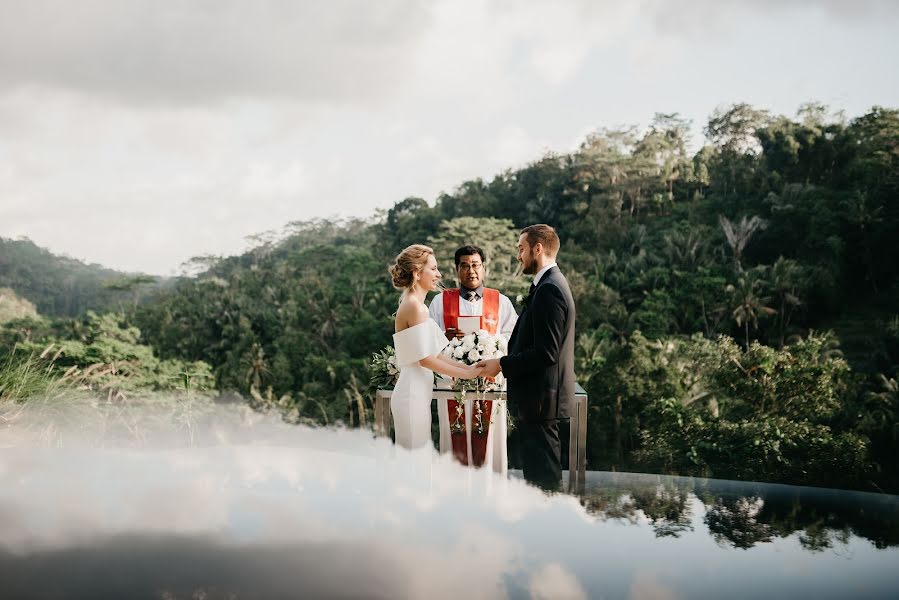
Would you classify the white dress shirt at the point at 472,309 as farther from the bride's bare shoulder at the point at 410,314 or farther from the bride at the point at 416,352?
the bride's bare shoulder at the point at 410,314

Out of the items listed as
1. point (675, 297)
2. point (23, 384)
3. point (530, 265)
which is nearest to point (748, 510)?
point (530, 265)

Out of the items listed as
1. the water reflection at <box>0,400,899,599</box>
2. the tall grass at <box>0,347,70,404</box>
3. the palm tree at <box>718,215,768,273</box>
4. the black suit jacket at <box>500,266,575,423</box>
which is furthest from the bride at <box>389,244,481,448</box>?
the palm tree at <box>718,215,768,273</box>

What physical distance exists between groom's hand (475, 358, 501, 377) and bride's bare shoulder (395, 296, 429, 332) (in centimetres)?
38

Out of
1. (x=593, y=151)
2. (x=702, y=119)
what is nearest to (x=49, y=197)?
(x=593, y=151)

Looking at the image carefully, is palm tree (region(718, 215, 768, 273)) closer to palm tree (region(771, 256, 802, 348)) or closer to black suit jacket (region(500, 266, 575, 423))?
palm tree (region(771, 256, 802, 348))

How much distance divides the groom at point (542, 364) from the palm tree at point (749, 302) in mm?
26664

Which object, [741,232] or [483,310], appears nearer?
[483,310]

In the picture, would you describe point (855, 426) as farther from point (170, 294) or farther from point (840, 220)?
point (170, 294)

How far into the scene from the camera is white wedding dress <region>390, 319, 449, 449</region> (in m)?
3.76

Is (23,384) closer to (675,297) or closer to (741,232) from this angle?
(675,297)

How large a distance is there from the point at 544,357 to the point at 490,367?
1.52 feet

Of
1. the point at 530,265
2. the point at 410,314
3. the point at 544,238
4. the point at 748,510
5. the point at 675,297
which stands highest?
the point at 544,238

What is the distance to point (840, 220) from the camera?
3075 centimetres

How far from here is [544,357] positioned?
3.35 m
